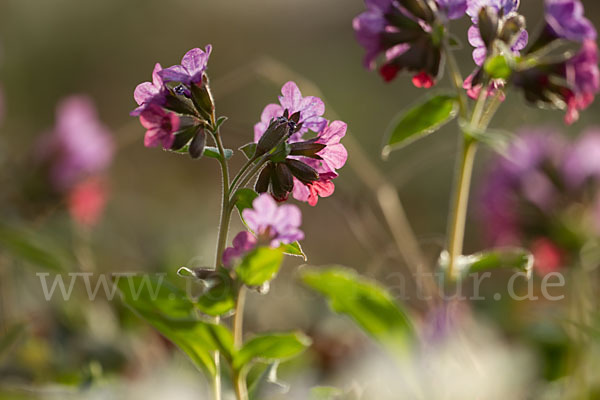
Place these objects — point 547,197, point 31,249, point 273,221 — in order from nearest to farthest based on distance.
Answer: point 273,221, point 31,249, point 547,197

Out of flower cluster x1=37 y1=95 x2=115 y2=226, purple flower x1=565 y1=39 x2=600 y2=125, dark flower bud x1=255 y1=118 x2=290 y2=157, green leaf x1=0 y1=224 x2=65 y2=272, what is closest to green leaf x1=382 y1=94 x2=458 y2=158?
purple flower x1=565 y1=39 x2=600 y2=125

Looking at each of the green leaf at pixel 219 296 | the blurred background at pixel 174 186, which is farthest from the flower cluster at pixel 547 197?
the green leaf at pixel 219 296

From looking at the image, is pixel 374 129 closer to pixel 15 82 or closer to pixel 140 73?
pixel 140 73

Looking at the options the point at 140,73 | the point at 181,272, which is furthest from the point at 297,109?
the point at 140,73

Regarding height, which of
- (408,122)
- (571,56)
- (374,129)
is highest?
(571,56)

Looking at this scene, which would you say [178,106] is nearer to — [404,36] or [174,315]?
[174,315]

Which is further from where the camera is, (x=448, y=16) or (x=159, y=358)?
(x=159, y=358)

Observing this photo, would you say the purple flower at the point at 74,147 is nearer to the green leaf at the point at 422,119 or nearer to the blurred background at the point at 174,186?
the blurred background at the point at 174,186

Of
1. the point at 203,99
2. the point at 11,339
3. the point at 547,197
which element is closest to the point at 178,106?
the point at 203,99
